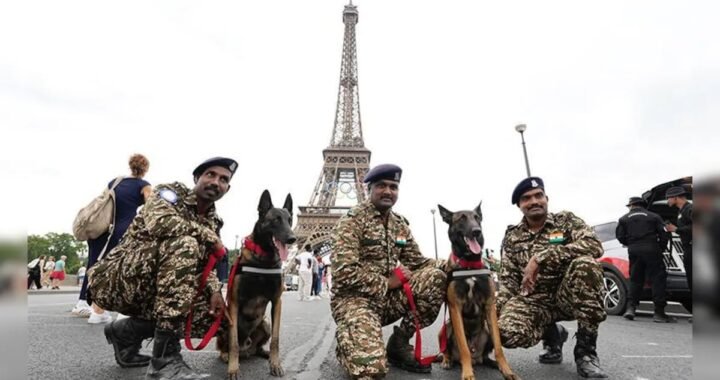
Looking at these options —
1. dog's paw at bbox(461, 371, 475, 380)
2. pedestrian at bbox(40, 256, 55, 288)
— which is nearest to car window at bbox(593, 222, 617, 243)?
dog's paw at bbox(461, 371, 475, 380)

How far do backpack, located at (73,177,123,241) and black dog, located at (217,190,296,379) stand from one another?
2567 mm

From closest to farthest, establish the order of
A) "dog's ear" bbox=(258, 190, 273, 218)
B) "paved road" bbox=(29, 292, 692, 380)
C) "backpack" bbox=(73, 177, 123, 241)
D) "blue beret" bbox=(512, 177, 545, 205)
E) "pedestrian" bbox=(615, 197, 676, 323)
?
"paved road" bbox=(29, 292, 692, 380) → "dog's ear" bbox=(258, 190, 273, 218) → "blue beret" bbox=(512, 177, 545, 205) → "backpack" bbox=(73, 177, 123, 241) → "pedestrian" bbox=(615, 197, 676, 323)

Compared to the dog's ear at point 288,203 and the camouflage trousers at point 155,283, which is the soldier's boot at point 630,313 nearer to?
the dog's ear at point 288,203

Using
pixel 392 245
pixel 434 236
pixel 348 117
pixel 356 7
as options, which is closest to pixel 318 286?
pixel 392 245

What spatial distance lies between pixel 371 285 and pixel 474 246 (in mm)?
891

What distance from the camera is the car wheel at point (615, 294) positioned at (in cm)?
771

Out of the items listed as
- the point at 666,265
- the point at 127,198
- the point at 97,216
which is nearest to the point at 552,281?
the point at 127,198

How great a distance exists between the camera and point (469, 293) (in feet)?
10.3

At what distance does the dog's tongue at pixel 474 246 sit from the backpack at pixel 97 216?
4.20 m

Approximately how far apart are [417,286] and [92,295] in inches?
102

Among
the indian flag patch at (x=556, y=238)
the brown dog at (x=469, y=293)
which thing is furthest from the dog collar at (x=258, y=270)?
the indian flag patch at (x=556, y=238)

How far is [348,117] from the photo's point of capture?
5375cm

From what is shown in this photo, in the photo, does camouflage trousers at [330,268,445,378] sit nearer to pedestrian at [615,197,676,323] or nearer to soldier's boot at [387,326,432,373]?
soldier's boot at [387,326,432,373]

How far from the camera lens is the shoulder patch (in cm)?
312
